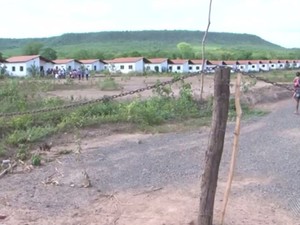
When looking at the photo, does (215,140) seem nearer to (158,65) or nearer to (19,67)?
(19,67)

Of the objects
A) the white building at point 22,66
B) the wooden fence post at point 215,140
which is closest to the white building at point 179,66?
the white building at point 22,66

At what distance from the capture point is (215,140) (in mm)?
5293

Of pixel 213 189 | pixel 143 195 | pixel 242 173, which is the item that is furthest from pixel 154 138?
pixel 213 189

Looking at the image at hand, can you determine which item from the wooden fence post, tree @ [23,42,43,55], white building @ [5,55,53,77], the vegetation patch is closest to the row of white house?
white building @ [5,55,53,77]

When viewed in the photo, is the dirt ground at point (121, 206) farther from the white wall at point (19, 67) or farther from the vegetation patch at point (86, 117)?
the white wall at point (19, 67)

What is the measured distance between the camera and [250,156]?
10.1 meters

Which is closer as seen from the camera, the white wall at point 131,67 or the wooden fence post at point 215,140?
the wooden fence post at point 215,140

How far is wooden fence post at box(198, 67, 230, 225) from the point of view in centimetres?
521

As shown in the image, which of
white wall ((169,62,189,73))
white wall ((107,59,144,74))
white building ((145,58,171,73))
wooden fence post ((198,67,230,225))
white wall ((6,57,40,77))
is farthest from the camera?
white wall ((169,62,189,73))

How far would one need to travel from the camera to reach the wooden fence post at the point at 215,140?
5.21m

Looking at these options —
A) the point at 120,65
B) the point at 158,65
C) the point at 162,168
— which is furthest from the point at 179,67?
the point at 162,168

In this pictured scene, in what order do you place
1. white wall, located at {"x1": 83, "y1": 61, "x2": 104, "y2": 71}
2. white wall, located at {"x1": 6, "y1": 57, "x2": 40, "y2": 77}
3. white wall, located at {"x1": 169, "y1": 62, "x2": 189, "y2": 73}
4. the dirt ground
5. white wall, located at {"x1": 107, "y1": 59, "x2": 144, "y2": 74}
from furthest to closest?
white wall, located at {"x1": 83, "y1": 61, "x2": 104, "y2": 71} → white wall, located at {"x1": 169, "y1": 62, "x2": 189, "y2": 73} → white wall, located at {"x1": 107, "y1": 59, "x2": 144, "y2": 74} → white wall, located at {"x1": 6, "y1": 57, "x2": 40, "y2": 77} → the dirt ground

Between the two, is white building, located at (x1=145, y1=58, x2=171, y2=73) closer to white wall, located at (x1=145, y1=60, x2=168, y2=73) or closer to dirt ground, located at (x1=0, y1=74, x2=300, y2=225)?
white wall, located at (x1=145, y1=60, x2=168, y2=73)

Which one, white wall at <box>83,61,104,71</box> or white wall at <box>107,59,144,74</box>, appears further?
white wall at <box>83,61,104,71</box>
